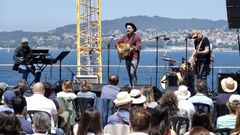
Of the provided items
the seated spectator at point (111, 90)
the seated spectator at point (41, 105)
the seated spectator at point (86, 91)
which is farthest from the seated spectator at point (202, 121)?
the seated spectator at point (86, 91)

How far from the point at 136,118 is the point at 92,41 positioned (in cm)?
3233

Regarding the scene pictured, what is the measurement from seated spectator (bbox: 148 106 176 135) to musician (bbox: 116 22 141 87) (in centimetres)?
620

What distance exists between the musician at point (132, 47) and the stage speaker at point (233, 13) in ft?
5.95

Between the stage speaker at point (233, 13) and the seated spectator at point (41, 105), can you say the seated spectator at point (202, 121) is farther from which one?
the stage speaker at point (233, 13)

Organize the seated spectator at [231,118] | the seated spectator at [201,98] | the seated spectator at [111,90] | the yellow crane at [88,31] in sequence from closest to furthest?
the seated spectator at [231,118]
the seated spectator at [201,98]
the seated spectator at [111,90]
the yellow crane at [88,31]

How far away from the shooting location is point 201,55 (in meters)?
13.1

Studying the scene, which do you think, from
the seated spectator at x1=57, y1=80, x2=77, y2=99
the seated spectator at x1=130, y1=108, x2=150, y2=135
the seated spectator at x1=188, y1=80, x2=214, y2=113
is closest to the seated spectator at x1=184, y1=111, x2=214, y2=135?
the seated spectator at x1=130, y1=108, x2=150, y2=135

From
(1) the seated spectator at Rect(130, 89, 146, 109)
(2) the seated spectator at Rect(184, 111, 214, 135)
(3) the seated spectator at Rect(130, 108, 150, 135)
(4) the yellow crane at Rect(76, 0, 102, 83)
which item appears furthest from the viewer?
(4) the yellow crane at Rect(76, 0, 102, 83)

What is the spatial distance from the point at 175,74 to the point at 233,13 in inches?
103

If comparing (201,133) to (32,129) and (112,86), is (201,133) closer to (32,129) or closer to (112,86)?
(32,129)

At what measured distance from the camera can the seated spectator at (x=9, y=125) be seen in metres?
5.94

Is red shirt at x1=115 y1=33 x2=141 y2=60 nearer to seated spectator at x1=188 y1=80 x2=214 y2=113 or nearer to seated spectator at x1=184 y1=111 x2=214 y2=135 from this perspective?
seated spectator at x1=188 y1=80 x2=214 y2=113

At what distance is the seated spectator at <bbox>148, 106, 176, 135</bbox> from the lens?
6.62m

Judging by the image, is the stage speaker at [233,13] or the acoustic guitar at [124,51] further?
the acoustic guitar at [124,51]
